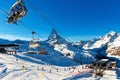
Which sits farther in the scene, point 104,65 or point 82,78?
point 104,65

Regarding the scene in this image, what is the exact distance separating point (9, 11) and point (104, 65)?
25.4 m

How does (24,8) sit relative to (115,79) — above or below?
above

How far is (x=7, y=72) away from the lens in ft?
129

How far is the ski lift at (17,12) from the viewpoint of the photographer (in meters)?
19.2

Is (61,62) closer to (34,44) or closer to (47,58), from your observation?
(47,58)

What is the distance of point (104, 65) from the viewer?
41.5 meters

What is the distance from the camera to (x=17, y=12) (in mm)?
19578

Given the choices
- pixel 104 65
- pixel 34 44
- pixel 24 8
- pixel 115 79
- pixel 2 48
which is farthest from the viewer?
pixel 2 48

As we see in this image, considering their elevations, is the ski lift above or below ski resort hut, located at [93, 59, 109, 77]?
above

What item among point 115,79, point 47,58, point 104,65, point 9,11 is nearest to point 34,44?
point 47,58

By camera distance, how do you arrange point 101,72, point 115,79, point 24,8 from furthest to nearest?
point 101,72 < point 115,79 < point 24,8

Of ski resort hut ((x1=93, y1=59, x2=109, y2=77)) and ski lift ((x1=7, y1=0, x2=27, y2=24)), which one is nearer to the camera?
ski lift ((x1=7, y1=0, x2=27, y2=24))

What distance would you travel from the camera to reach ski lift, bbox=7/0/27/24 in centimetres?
1916

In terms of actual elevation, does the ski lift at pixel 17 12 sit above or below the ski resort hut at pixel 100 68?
above
